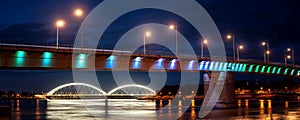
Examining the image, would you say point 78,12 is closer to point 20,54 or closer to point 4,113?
point 20,54

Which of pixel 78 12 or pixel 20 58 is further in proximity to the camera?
pixel 20 58

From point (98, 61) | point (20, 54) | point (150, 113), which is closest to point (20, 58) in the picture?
point (20, 54)

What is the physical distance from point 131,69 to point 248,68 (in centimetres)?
3737

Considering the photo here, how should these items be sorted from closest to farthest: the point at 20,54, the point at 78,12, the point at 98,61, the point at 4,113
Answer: the point at 4,113 < the point at 78,12 < the point at 20,54 < the point at 98,61

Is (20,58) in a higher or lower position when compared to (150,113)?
higher

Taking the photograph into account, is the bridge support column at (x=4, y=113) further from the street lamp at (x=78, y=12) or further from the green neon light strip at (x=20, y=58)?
the green neon light strip at (x=20, y=58)

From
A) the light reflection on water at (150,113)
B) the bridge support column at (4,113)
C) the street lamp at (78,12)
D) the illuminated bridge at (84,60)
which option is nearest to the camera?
the bridge support column at (4,113)

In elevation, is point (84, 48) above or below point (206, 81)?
above

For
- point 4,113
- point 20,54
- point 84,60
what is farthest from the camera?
point 84,60

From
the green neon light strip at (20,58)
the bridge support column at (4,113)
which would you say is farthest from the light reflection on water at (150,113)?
the bridge support column at (4,113)

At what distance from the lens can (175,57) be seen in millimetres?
61031

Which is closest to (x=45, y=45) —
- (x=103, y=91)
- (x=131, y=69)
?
(x=131, y=69)

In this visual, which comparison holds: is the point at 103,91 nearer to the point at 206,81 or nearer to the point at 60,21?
the point at 206,81

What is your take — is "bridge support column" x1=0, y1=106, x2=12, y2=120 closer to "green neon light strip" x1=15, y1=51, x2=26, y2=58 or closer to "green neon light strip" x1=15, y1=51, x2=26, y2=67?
"green neon light strip" x1=15, y1=51, x2=26, y2=67
